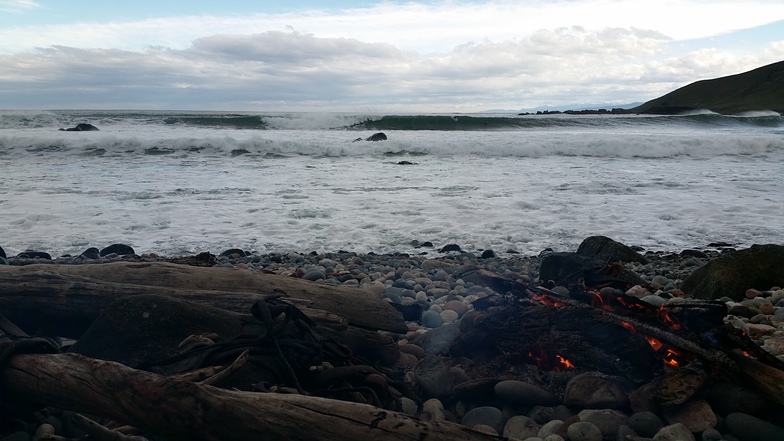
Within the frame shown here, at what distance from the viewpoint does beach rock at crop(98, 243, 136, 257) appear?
243 inches

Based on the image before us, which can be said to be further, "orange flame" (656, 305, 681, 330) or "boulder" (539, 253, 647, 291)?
"boulder" (539, 253, 647, 291)

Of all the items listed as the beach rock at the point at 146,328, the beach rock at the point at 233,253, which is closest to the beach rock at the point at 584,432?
the beach rock at the point at 146,328

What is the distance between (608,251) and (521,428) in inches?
155

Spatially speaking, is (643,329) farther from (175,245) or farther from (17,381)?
(175,245)

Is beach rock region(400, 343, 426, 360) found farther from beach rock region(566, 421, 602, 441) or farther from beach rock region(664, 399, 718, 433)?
beach rock region(664, 399, 718, 433)

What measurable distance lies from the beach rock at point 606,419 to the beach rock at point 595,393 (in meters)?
0.08

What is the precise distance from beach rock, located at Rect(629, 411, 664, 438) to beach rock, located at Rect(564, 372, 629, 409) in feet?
0.44

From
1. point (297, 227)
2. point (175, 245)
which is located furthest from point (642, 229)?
point (175, 245)

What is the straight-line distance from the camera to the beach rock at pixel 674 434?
202cm

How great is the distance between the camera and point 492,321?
9.95 feet

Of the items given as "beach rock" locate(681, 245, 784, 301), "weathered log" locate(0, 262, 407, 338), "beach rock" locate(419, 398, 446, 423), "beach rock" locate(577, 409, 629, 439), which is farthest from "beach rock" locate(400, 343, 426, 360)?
"beach rock" locate(681, 245, 784, 301)

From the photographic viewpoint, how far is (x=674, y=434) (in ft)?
6.66

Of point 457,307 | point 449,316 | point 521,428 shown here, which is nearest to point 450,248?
point 457,307

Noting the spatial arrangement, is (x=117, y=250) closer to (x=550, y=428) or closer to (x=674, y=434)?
(x=550, y=428)
